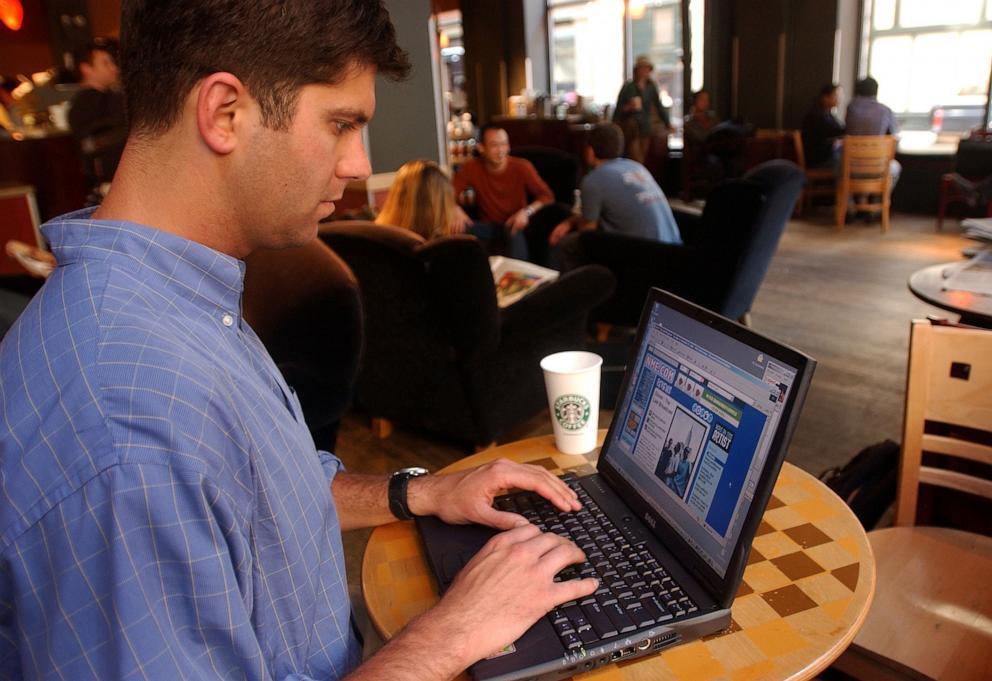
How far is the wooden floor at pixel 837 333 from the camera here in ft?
9.65

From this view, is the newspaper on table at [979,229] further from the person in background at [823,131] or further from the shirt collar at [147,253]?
the person in background at [823,131]

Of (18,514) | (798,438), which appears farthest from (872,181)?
(18,514)

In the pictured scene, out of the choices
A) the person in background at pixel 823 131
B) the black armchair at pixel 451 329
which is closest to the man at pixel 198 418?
the black armchair at pixel 451 329

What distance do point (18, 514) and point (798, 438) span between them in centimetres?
286

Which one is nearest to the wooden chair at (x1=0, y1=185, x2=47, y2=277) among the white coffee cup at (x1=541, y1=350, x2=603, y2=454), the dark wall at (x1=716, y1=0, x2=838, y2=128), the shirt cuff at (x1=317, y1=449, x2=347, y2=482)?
the shirt cuff at (x1=317, y1=449, x2=347, y2=482)

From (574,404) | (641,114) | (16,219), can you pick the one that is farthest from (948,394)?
(641,114)

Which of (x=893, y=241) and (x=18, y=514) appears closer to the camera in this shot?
(x=18, y=514)

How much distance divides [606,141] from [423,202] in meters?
1.41

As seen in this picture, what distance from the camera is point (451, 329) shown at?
8.51 feet

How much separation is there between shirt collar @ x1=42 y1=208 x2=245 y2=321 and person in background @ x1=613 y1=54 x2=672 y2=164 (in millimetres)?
8310

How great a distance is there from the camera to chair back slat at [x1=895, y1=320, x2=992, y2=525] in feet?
4.86

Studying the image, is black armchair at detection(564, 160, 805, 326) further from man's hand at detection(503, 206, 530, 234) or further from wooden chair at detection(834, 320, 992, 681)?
wooden chair at detection(834, 320, 992, 681)

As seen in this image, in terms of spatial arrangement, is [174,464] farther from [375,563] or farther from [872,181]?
[872,181]

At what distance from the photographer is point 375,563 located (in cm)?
103
